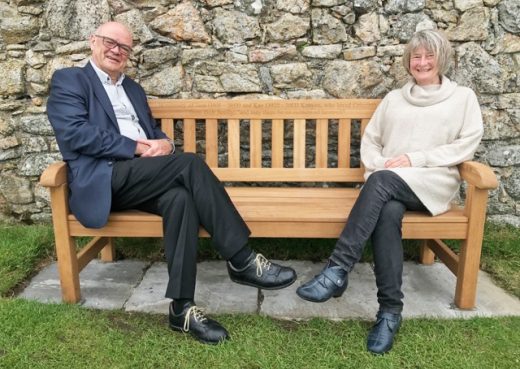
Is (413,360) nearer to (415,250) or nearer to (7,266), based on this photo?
(415,250)

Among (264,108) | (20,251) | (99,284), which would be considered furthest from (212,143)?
(20,251)

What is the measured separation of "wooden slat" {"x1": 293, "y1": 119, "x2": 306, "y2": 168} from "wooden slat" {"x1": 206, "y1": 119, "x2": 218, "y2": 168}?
1.83ft

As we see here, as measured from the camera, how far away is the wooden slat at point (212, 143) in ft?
11.6


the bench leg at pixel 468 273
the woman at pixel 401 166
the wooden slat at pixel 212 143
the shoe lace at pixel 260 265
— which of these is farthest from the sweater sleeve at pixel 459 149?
the wooden slat at pixel 212 143

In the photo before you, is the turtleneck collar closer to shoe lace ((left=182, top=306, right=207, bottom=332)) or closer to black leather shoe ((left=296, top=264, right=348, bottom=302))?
black leather shoe ((left=296, top=264, right=348, bottom=302))

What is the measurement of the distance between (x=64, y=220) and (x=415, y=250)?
7.88 feet

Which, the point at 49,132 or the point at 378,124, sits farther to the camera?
the point at 49,132

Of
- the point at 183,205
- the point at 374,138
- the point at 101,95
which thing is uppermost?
the point at 101,95

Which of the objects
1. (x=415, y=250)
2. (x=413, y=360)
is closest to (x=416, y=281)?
(x=415, y=250)

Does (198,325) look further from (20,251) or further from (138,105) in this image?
(20,251)

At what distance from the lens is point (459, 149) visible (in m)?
2.91

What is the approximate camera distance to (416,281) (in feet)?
10.9

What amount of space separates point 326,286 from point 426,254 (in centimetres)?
127

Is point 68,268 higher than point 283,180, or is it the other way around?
point 283,180
